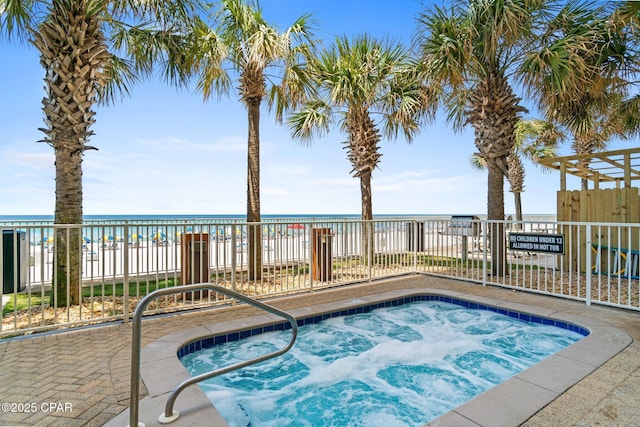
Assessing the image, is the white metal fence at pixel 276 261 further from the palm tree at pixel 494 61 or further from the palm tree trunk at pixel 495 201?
the palm tree at pixel 494 61

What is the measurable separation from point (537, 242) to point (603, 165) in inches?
227

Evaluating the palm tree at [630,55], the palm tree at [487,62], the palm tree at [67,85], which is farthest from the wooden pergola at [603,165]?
the palm tree at [67,85]

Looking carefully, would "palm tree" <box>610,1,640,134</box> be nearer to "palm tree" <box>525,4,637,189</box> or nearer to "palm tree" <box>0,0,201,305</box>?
"palm tree" <box>525,4,637,189</box>

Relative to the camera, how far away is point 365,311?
470 cm

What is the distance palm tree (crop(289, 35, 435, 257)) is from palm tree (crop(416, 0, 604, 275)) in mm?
1116

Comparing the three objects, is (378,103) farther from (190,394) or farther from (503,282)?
(190,394)

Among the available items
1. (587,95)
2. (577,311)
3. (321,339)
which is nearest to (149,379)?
(321,339)

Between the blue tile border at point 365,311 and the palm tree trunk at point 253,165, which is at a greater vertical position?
the palm tree trunk at point 253,165

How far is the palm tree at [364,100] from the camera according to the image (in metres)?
7.25

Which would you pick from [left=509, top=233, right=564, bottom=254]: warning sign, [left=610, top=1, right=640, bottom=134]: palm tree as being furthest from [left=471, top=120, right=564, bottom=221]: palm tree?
[left=509, top=233, right=564, bottom=254]: warning sign

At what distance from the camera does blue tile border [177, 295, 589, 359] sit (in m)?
3.35

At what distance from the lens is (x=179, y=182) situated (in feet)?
116

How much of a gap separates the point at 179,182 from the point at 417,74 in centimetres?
3327

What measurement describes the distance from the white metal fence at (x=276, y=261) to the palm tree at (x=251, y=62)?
730 millimetres
